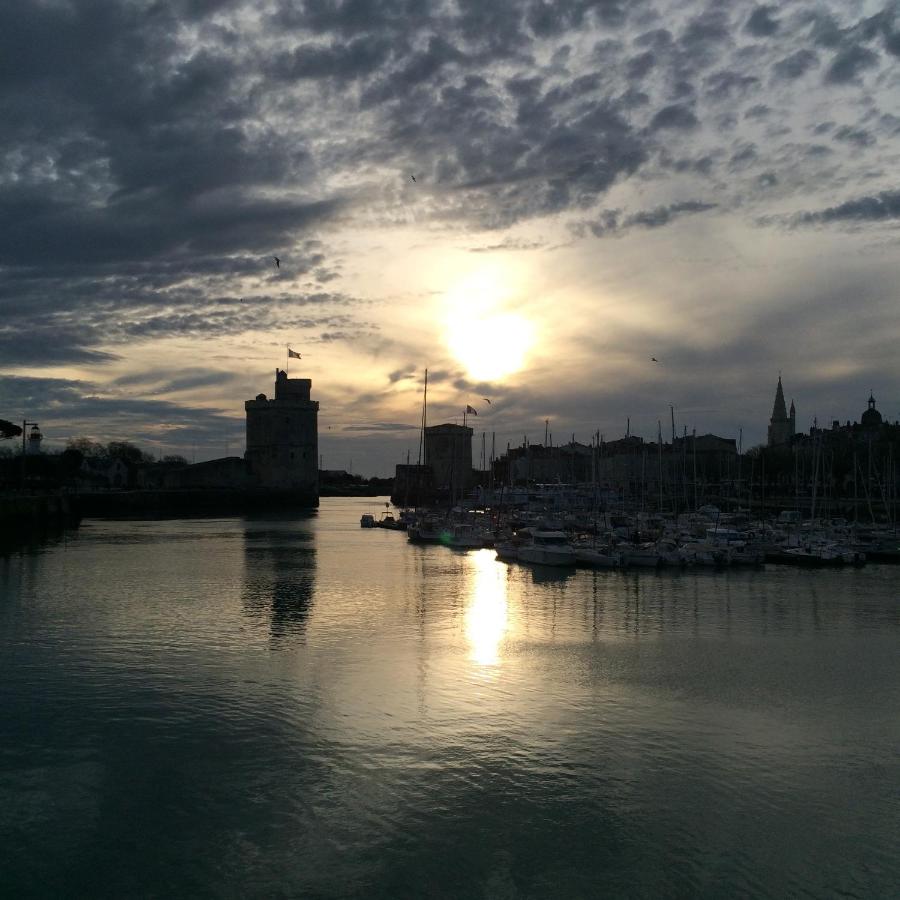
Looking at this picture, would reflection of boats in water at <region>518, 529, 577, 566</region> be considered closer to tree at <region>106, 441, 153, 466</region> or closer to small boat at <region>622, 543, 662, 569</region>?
small boat at <region>622, 543, 662, 569</region>

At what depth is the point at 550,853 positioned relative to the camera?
377 inches

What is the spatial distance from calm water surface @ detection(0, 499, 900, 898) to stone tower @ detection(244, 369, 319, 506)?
7557 cm

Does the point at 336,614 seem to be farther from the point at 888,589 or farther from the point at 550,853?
the point at 888,589

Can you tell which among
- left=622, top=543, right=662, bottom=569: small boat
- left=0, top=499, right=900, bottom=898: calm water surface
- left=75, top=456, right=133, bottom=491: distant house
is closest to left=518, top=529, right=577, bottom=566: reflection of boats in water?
left=622, top=543, right=662, bottom=569: small boat

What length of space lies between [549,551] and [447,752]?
2514 centimetres

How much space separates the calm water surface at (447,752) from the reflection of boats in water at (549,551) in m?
11.3

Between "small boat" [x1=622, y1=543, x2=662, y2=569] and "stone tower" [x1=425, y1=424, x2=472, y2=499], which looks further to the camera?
"stone tower" [x1=425, y1=424, x2=472, y2=499]

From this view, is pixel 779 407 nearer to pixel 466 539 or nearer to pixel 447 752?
pixel 466 539

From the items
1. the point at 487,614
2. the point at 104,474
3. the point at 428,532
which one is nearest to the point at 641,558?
the point at 487,614

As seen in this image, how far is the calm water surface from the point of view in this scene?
9.27m

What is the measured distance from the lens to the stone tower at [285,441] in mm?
100438

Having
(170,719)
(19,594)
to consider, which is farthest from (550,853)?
(19,594)

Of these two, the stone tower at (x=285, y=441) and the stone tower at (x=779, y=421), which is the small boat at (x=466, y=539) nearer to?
the stone tower at (x=285, y=441)

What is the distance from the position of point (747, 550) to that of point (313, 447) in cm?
7016
